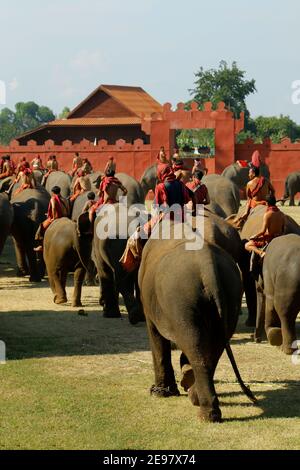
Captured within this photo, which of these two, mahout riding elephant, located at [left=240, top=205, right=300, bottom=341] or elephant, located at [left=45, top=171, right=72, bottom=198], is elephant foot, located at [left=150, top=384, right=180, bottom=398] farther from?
elephant, located at [left=45, top=171, right=72, bottom=198]

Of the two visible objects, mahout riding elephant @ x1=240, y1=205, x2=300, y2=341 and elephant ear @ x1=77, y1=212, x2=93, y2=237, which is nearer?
mahout riding elephant @ x1=240, y1=205, x2=300, y2=341

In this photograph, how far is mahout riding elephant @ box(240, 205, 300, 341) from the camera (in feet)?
41.2

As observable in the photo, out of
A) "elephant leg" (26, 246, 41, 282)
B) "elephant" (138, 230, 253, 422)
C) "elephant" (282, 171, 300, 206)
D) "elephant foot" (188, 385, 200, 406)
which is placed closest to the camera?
"elephant" (138, 230, 253, 422)

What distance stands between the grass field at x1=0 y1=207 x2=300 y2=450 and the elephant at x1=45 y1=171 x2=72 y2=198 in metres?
10.7

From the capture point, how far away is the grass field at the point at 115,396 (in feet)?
26.5

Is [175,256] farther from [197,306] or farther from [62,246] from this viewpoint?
[62,246]

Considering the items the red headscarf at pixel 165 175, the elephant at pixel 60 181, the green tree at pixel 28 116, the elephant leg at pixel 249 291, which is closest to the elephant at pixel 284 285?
the elephant leg at pixel 249 291

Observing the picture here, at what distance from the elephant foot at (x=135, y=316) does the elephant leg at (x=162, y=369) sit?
3.65m

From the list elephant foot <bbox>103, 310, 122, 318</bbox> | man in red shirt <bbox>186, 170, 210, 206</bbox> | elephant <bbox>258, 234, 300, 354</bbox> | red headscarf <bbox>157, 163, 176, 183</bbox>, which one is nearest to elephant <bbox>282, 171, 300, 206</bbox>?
man in red shirt <bbox>186, 170, 210, 206</bbox>

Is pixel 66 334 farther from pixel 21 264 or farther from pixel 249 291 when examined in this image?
pixel 21 264

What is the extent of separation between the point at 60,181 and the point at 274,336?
13874 mm

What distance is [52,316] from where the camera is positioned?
1403cm
